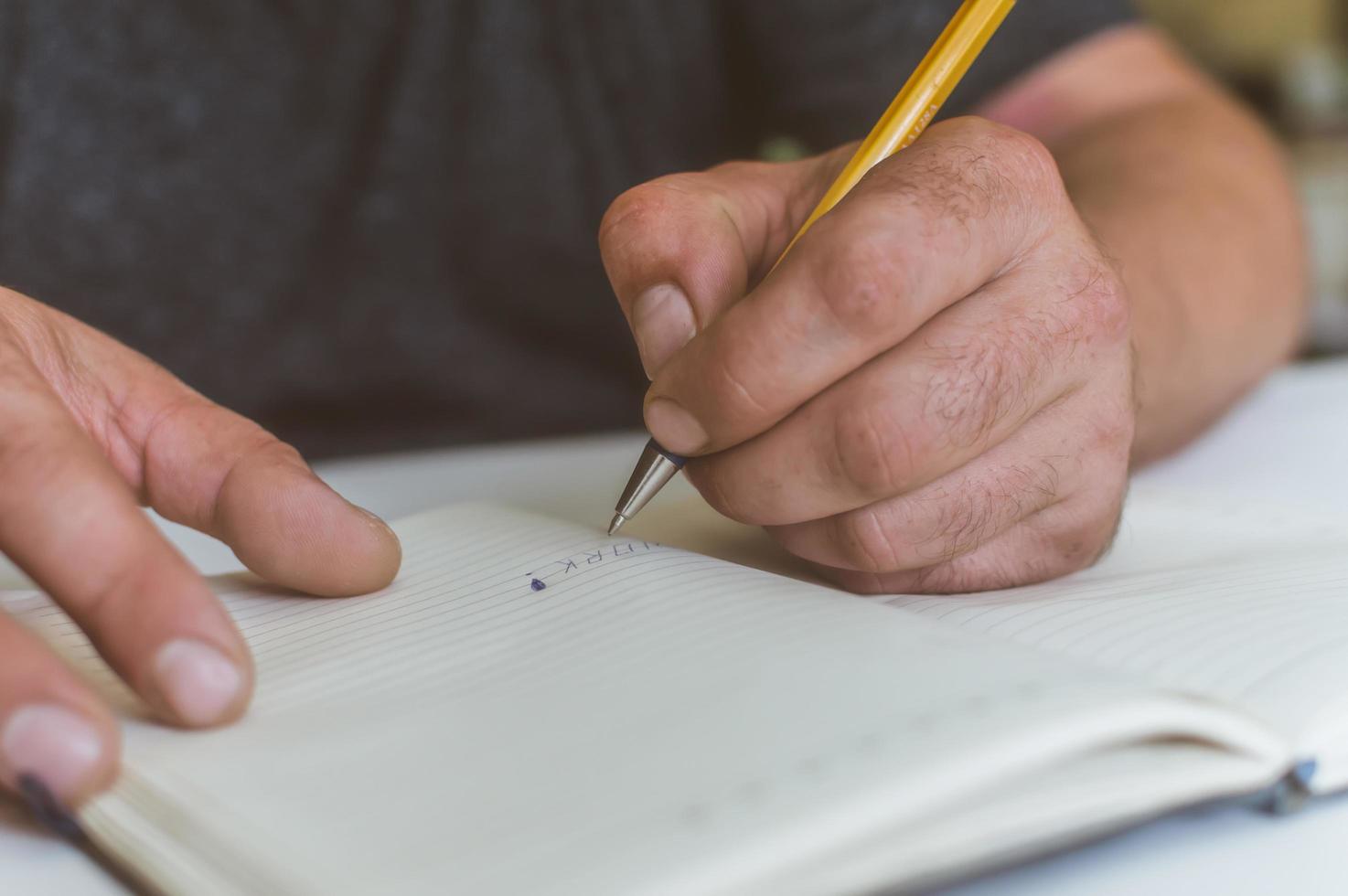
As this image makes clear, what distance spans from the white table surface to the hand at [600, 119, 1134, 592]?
0.50 feet

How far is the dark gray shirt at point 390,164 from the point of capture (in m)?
0.93

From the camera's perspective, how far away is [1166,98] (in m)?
1.01

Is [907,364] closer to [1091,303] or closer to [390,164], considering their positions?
[1091,303]

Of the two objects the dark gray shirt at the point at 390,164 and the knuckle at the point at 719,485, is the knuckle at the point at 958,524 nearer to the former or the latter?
the knuckle at the point at 719,485

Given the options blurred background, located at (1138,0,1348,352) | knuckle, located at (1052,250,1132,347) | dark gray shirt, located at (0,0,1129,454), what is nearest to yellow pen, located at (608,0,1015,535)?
knuckle, located at (1052,250,1132,347)

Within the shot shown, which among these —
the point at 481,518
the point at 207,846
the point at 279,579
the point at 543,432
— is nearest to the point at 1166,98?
the point at 543,432

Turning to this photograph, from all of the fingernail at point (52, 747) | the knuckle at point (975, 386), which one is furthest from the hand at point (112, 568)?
the knuckle at point (975, 386)

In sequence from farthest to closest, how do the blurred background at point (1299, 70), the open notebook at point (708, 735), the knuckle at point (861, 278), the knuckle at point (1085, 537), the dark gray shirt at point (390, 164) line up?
1. the blurred background at point (1299, 70)
2. the dark gray shirt at point (390, 164)
3. the knuckle at point (1085, 537)
4. the knuckle at point (861, 278)
5. the open notebook at point (708, 735)

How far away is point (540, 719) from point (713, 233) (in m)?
0.24

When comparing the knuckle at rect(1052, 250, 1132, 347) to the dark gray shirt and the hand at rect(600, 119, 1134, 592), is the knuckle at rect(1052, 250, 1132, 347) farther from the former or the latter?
the dark gray shirt

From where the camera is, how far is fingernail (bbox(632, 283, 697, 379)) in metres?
0.47

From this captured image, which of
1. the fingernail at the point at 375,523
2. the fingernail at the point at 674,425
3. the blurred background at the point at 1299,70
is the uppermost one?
the blurred background at the point at 1299,70

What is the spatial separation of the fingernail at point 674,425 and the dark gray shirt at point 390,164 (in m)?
0.61

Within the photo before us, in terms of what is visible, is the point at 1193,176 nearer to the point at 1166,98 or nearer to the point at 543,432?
the point at 1166,98
